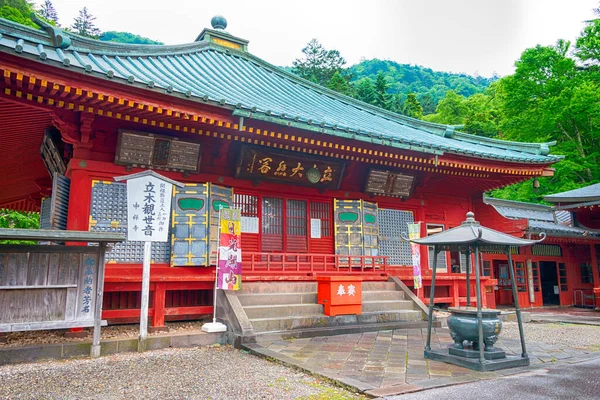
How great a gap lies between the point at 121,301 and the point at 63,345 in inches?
86.8

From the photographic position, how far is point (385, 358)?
6.24 m

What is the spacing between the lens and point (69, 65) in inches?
252

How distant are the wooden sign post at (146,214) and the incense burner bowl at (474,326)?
489 cm

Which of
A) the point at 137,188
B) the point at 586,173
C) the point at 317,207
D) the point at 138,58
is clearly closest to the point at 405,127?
the point at 317,207

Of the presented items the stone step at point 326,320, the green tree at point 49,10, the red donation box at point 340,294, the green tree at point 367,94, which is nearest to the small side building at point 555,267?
the stone step at point 326,320

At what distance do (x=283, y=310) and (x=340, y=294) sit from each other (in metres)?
1.25

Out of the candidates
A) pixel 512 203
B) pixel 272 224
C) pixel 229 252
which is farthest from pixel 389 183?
pixel 512 203

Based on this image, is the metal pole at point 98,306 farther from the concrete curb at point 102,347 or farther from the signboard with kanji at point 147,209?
the signboard with kanji at point 147,209

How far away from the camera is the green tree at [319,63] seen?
142 ft

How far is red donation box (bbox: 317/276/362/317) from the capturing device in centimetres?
855

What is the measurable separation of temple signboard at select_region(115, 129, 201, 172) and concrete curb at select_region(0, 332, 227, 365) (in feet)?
12.1

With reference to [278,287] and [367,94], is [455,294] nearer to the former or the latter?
[278,287]

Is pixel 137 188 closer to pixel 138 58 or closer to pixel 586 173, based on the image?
pixel 138 58

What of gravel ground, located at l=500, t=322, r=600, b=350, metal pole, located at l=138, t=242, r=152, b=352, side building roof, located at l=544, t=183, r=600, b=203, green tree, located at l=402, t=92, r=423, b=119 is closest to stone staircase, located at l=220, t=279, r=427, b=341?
metal pole, located at l=138, t=242, r=152, b=352
